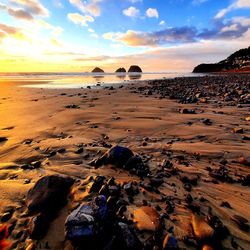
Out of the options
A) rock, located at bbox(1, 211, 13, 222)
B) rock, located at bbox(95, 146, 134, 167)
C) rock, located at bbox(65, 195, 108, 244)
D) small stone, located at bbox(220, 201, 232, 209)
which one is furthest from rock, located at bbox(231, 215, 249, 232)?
rock, located at bbox(1, 211, 13, 222)

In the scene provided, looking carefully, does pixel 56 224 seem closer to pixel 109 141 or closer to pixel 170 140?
pixel 109 141

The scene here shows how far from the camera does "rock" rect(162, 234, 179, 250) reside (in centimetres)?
168

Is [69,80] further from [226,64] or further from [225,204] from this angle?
[226,64]

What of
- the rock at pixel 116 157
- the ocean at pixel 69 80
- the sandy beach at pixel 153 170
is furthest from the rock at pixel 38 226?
the ocean at pixel 69 80

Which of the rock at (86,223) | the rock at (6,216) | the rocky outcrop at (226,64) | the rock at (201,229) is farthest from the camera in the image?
the rocky outcrop at (226,64)

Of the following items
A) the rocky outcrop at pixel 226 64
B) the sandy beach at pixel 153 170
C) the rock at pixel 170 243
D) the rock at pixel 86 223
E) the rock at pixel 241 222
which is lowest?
the rocky outcrop at pixel 226 64

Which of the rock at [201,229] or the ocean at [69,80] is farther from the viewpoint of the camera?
the ocean at [69,80]

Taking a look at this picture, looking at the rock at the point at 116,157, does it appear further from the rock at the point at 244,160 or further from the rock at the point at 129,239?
the rock at the point at 244,160

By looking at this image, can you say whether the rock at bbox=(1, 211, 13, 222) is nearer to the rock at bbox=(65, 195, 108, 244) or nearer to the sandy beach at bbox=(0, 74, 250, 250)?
the sandy beach at bbox=(0, 74, 250, 250)

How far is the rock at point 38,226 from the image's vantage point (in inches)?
74.0

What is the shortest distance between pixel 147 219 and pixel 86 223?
22.7 inches

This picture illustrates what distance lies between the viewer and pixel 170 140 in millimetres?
4086

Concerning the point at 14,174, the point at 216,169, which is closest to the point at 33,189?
the point at 14,174

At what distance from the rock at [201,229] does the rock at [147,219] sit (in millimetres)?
309
